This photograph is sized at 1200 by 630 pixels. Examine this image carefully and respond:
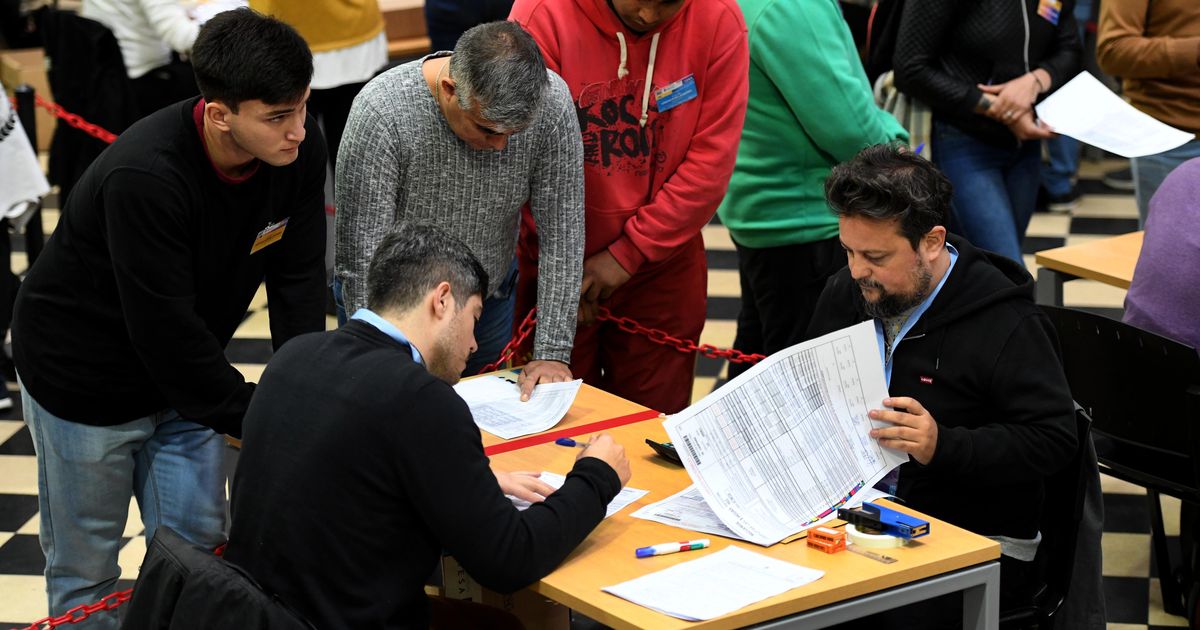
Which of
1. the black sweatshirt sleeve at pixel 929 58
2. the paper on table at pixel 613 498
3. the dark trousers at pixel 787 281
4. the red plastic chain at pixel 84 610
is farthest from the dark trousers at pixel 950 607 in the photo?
the black sweatshirt sleeve at pixel 929 58

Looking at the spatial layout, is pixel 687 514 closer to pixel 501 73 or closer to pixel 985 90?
pixel 501 73

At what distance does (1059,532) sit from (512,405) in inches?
44.6

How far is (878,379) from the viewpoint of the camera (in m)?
2.55

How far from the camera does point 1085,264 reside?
388 cm

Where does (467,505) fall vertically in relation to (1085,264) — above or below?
above

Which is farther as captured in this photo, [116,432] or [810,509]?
[116,432]

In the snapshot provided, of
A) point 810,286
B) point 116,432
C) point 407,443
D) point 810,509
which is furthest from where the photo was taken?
point 810,286

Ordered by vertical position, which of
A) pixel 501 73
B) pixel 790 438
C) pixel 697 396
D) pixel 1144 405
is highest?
pixel 501 73

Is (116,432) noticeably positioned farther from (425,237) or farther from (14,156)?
(14,156)

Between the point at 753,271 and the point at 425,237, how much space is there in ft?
6.33

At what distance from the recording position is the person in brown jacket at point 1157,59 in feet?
14.0

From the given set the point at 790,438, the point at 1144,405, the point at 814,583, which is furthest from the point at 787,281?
the point at 814,583

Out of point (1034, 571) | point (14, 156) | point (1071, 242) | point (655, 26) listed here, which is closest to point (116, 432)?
point (655, 26)

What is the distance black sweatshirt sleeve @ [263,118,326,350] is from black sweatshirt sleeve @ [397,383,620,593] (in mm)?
822
